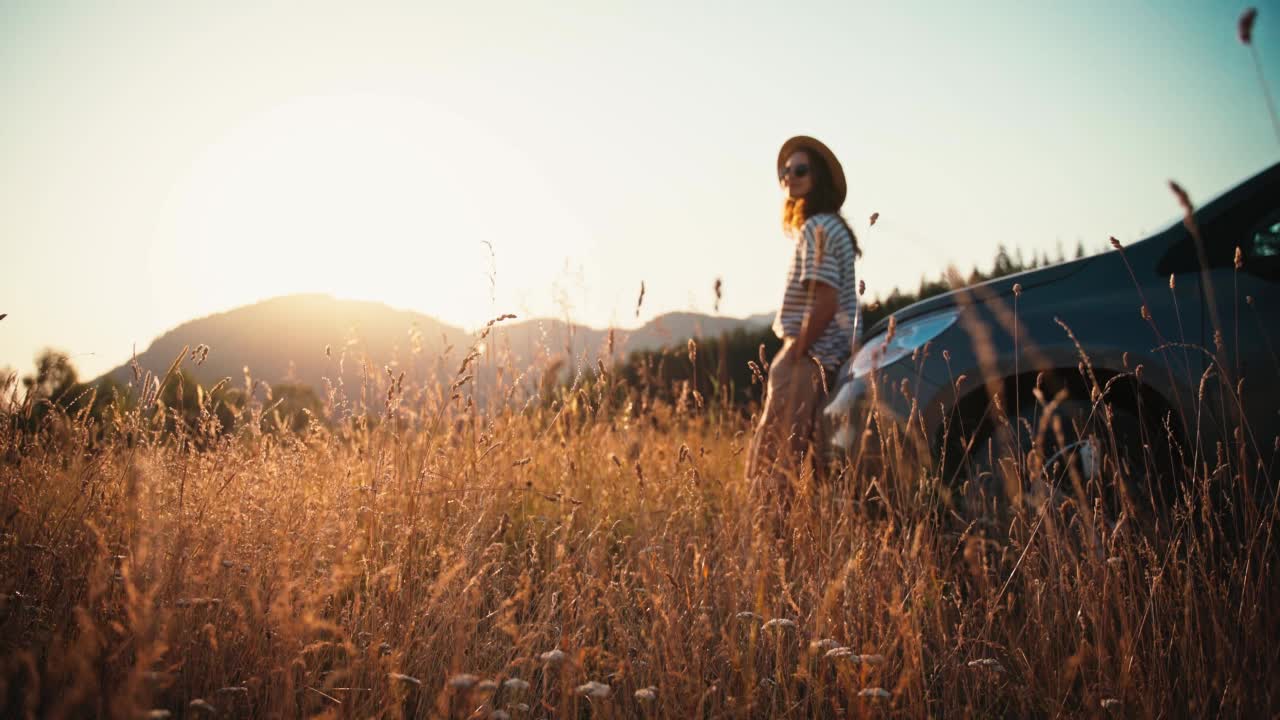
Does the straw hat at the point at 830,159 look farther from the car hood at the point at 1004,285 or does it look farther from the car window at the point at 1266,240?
the car window at the point at 1266,240

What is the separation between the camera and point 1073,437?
102 inches

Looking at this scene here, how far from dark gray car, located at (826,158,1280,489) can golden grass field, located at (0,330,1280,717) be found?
12.8 inches

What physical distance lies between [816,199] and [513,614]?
253 centimetres

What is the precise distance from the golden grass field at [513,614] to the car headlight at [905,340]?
2.15 ft

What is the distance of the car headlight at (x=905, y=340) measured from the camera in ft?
9.33

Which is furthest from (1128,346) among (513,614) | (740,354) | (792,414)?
(740,354)

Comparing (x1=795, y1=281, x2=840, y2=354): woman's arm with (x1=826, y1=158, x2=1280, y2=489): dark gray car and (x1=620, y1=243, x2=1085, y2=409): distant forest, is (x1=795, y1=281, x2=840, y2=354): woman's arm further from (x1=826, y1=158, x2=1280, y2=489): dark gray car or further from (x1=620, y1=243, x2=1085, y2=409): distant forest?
(x1=620, y1=243, x2=1085, y2=409): distant forest

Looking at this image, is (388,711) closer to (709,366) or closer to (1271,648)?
(1271,648)

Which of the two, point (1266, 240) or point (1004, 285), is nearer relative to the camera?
point (1266, 240)

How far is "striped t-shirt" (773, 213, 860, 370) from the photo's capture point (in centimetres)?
310

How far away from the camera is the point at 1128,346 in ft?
8.00

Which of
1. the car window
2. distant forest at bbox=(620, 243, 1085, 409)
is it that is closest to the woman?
the car window

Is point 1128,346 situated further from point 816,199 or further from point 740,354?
point 740,354

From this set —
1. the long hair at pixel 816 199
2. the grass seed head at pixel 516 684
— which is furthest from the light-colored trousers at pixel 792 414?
the grass seed head at pixel 516 684
